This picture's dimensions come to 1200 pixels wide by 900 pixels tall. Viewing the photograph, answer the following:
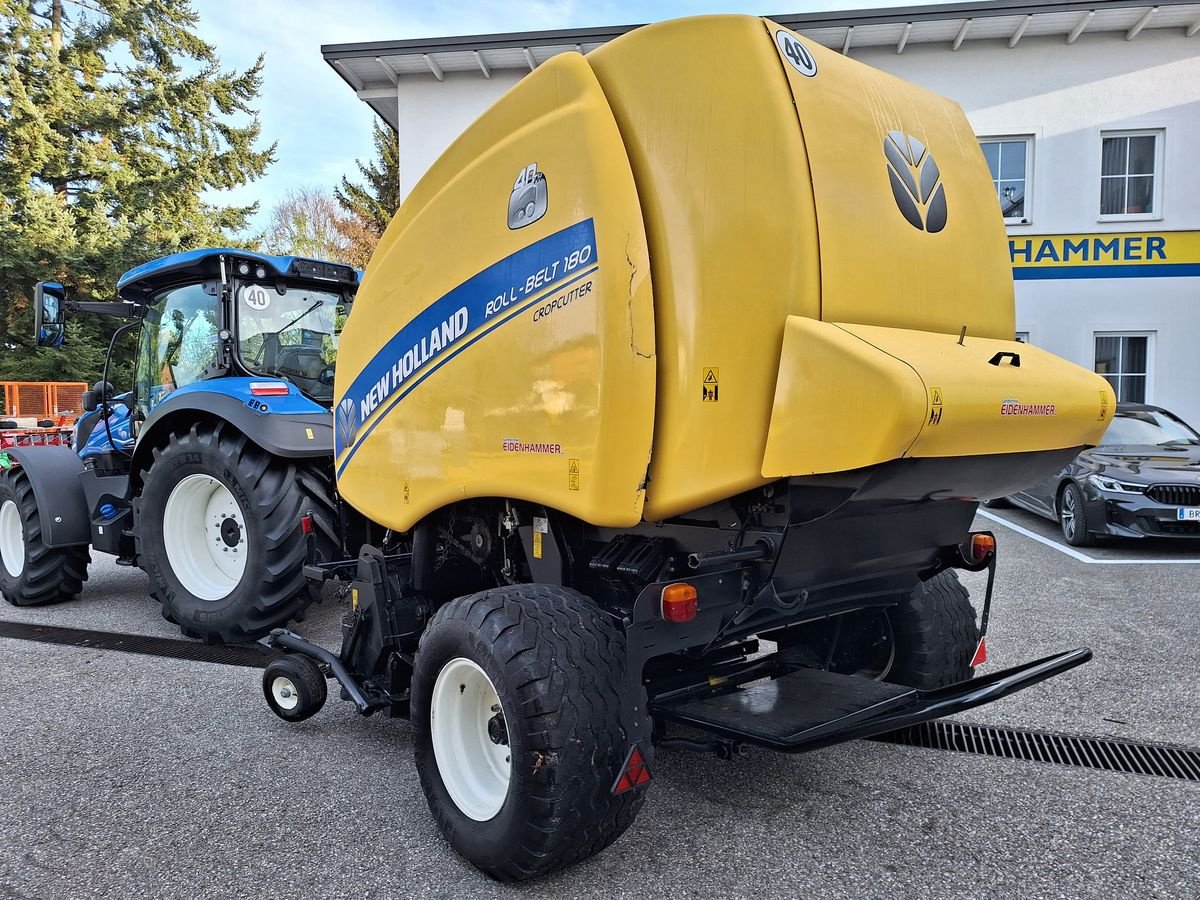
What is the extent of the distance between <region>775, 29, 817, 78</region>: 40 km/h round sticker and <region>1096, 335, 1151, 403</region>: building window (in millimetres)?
12250

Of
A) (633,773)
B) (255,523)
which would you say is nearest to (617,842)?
(633,773)

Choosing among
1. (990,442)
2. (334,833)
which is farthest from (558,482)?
(334,833)

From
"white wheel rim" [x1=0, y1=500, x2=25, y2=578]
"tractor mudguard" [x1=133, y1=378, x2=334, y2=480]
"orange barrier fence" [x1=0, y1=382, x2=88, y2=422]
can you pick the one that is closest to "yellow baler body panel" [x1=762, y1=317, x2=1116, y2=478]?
"tractor mudguard" [x1=133, y1=378, x2=334, y2=480]

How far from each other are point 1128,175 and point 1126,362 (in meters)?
2.86

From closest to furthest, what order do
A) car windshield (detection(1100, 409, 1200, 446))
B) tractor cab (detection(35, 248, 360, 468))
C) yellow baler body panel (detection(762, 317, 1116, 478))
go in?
yellow baler body panel (detection(762, 317, 1116, 478)) < tractor cab (detection(35, 248, 360, 468)) < car windshield (detection(1100, 409, 1200, 446))

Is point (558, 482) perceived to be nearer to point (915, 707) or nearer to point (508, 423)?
point (508, 423)

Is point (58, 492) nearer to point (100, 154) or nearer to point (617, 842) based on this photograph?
point (617, 842)

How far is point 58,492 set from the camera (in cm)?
628

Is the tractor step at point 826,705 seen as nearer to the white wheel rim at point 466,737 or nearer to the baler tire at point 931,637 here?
the baler tire at point 931,637

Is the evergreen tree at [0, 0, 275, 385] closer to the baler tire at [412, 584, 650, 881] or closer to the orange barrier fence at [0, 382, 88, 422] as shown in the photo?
the orange barrier fence at [0, 382, 88, 422]

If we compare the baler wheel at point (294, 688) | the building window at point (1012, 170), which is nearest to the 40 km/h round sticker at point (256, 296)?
the baler wheel at point (294, 688)

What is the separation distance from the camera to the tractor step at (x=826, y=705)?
2525 millimetres

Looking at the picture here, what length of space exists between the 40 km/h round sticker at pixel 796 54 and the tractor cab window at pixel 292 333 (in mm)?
4266

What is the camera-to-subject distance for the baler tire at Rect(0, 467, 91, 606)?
6254 millimetres
